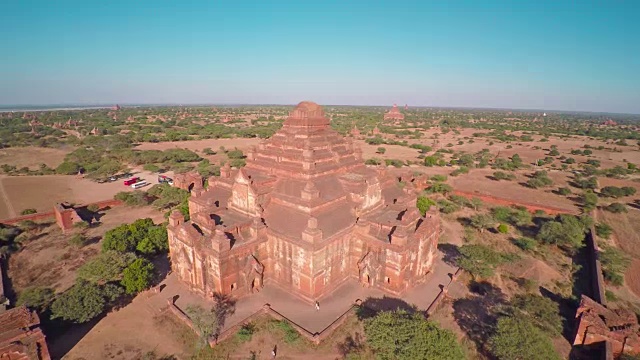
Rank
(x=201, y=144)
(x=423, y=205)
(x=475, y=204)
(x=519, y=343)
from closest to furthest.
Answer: (x=519, y=343) < (x=423, y=205) < (x=475, y=204) < (x=201, y=144)

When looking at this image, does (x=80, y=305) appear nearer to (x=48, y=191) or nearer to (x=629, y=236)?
(x=48, y=191)

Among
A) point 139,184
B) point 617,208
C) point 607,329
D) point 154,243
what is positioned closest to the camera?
point 607,329

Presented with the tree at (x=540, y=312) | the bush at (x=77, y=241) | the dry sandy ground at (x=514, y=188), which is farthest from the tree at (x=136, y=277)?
the dry sandy ground at (x=514, y=188)

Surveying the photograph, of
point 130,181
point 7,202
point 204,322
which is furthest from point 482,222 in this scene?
point 7,202

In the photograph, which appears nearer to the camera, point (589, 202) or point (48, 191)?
point (589, 202)

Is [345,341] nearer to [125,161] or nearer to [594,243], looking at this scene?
[594,243]

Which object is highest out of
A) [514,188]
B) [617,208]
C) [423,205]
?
[423,205]

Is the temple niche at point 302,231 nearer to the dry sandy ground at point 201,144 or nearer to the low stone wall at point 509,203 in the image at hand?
the low stone wall at point 509,203
